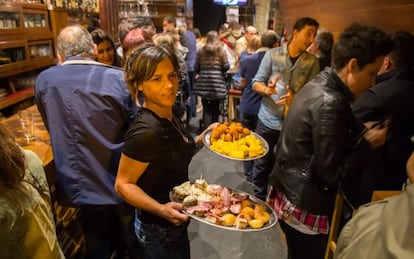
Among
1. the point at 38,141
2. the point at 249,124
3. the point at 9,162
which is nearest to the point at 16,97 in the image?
the point at 38,141

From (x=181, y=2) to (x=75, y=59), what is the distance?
6.67 m

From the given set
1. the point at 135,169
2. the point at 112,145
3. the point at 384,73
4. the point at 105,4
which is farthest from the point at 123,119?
the point at 105,4

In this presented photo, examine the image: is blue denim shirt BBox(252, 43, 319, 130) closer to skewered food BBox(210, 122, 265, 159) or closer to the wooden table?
skewered food BBox(210, 122, 265, 159)

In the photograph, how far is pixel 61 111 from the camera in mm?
1636

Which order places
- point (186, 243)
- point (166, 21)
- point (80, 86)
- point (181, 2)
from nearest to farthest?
point (186, 243) < point (80, 86) < point (166, 21) < point (181, 2)

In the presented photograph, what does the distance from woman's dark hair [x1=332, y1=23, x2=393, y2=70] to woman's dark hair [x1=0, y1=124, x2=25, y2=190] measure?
1.26 m

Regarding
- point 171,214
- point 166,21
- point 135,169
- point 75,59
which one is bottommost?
point 171,214

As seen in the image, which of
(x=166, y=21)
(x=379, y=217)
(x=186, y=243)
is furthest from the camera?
(x=166, y=21)

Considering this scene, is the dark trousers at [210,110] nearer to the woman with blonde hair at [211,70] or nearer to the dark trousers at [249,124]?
the woman with blonde hair at [211,70]

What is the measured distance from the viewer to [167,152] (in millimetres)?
1244

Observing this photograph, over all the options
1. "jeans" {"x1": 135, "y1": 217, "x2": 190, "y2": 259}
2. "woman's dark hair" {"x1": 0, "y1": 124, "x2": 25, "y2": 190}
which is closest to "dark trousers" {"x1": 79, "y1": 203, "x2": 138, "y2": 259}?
"jeans" {"x1": 135, "y1": 217, "x2": 190, "y2": 259}

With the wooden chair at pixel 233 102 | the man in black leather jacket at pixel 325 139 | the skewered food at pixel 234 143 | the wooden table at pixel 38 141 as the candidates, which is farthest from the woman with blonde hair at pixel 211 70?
the man in black leather jacket at pixel 325 139

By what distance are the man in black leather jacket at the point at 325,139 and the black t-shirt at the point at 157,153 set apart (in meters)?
0.51

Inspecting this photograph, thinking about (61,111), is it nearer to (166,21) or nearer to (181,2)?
(166,21)
